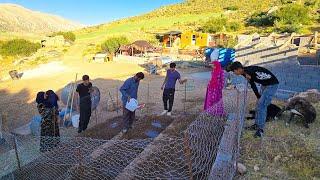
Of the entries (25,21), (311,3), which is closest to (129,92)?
(311,3)

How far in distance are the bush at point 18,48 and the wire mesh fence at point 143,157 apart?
37.5 m

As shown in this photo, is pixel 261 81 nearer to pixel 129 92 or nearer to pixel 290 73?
pixel 129 92

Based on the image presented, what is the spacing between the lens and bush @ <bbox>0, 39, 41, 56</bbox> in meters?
41.8

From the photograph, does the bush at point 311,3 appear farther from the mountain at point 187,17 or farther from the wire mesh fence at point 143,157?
the wire mesh fence at point 143,157

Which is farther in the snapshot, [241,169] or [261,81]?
[261,81]

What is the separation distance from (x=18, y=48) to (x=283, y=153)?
4187 cm

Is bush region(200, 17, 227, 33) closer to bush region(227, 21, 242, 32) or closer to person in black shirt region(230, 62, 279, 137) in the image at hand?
bush region(227, 21, 242, 32)

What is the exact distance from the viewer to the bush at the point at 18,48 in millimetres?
41750

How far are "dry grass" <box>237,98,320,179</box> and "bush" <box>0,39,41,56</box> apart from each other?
40042mm

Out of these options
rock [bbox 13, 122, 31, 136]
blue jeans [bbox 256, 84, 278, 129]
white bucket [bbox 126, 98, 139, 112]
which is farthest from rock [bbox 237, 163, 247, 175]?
rock [bbox 13, 122, 31, 136]

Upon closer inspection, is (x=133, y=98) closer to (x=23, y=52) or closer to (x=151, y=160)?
(x=151, y=160)

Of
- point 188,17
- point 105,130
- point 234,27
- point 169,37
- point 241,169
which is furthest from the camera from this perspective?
point 188,17

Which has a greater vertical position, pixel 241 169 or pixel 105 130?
pixel 241 169

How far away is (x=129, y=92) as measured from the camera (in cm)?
768
